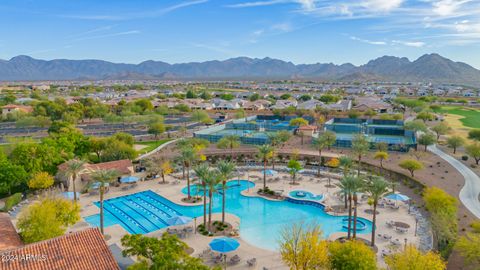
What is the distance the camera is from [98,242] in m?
16.1

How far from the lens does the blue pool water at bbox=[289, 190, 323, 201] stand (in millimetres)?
34469

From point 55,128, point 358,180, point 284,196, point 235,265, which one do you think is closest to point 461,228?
point 358,180

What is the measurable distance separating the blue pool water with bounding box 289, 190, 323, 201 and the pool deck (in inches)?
26.7

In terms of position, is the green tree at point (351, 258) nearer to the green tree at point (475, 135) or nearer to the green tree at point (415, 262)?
the green tree at point (415, 262)

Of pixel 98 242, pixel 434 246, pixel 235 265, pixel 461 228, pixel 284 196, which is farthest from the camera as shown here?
pixel 284 196

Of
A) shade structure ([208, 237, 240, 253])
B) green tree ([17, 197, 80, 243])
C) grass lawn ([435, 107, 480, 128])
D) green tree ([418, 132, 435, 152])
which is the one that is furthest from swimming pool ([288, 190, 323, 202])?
grass lawn ([435, 107, 480, 128])

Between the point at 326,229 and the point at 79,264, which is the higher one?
the point at 79,264

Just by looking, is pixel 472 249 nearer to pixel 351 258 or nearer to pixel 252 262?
pixel 351 258

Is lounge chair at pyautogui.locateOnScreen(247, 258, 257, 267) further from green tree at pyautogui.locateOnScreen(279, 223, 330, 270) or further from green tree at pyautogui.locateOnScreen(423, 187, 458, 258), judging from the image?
green tree at pyautogui.locateOnScreen(423, 187, 458, 258)

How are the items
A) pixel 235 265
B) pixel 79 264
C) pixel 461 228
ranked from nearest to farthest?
pixel 79 264 < pixel 235 265 < pixel 461 228

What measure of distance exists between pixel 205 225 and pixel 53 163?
65.2 ft

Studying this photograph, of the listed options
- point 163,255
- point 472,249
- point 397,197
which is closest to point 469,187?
point 397,197

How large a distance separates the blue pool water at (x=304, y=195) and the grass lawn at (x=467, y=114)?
60803mm

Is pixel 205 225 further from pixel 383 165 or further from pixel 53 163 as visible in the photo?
pixel 383 165
